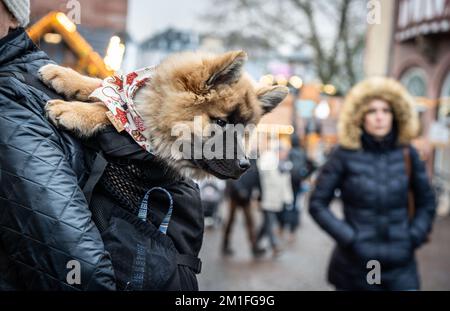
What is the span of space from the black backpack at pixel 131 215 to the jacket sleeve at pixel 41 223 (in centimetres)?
11

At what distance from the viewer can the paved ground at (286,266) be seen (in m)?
6.55

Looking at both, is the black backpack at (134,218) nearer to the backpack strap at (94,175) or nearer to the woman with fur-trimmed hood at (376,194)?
the backpack strap at (94,175)

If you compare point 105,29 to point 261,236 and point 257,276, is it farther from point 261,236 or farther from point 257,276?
point 257,276

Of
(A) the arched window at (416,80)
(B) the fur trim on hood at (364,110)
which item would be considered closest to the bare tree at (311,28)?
(A) the arched window at (416,80)

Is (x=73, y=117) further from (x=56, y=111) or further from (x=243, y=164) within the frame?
(x=243, y=164)

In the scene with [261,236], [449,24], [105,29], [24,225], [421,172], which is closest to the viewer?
[24,225]

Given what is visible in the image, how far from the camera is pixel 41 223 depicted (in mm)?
1320

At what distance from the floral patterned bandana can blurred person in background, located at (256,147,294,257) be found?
700cm

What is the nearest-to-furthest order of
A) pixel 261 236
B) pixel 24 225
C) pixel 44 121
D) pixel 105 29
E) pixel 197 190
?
pixel 24 225, pixel 44 121, pixel 197 190, pixel 261 236, pixel 105 29

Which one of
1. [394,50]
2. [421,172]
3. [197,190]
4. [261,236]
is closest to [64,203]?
[197,190]

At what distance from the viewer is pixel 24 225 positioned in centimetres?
132

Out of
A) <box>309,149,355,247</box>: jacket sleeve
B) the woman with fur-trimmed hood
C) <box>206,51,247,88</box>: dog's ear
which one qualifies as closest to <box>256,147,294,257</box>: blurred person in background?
<box>309,149,355,247</box>: jacket sleeve

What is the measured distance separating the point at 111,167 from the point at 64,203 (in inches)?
10.3

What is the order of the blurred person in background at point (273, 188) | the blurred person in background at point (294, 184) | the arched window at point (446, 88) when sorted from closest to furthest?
the blurred person in background at point (273, 188) → the blurred person in background at point (294, 184) → the arched window at point (446, 88)
